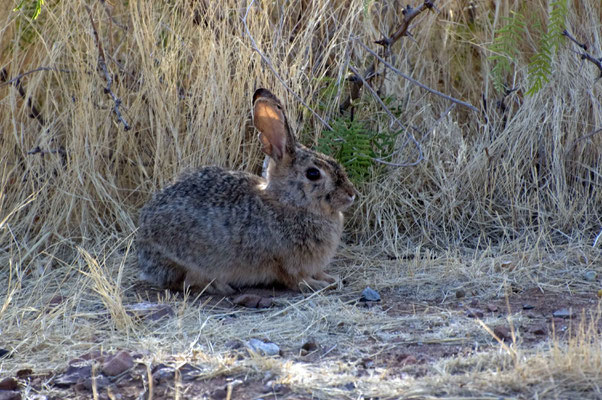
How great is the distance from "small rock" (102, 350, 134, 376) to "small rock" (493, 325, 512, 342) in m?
1.68

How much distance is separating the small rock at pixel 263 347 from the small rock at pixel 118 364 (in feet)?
1.80

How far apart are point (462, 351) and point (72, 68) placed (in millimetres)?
3736

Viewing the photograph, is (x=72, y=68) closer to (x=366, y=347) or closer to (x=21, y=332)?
(x=21, y=332)

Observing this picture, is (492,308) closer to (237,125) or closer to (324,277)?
(324,277)

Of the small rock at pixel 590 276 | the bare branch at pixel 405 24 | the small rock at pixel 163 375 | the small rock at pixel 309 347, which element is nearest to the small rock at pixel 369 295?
the small rock at pixel 309 347

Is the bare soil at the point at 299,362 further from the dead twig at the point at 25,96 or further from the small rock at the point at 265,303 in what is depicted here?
the dead twig at the point at 25,96

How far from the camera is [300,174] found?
4.94m

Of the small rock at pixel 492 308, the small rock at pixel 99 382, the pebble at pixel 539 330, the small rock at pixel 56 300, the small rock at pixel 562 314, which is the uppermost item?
the pebble at pixel 539 330

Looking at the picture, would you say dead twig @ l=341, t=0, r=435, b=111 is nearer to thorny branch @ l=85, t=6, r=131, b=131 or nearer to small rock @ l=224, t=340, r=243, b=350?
thorny branch @ l=85, t=6, r=131, b=131

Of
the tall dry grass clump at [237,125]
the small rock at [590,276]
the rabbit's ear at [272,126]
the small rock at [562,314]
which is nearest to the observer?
the small rock at [562,314]

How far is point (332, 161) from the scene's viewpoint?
4.99 meters

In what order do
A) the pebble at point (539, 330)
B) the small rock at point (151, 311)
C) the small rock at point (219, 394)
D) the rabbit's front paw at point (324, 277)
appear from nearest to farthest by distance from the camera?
the small rock at point (219, 394)
the pebble at point (539, 330)
the small rock at point (151, 311)
the rabbit's front paw at point (324, 277)

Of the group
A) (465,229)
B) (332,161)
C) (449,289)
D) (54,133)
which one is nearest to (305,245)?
(332,161)

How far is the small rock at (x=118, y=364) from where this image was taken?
11.3 ft
